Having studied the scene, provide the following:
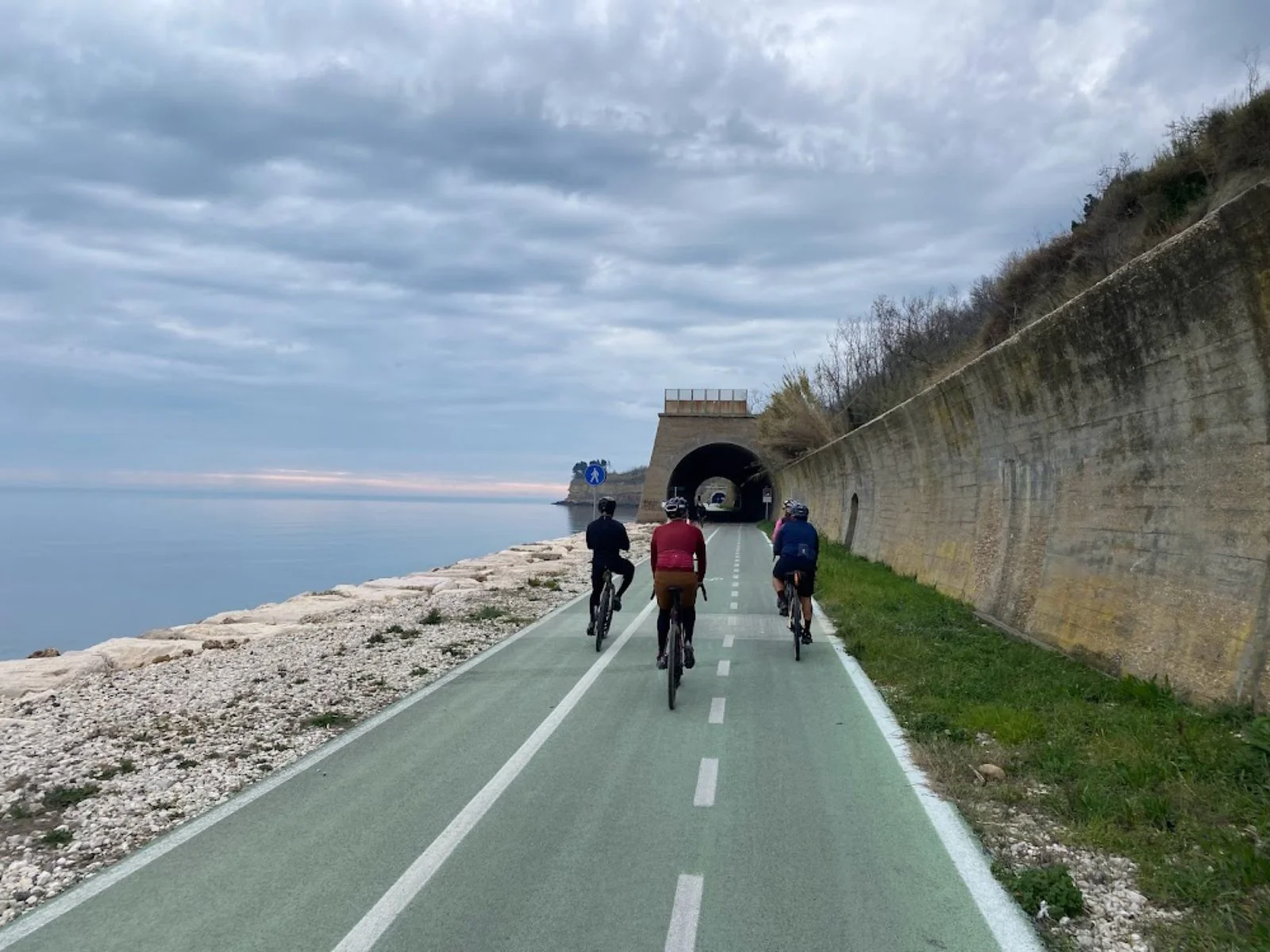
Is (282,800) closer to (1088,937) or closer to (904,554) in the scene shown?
(1088,937)

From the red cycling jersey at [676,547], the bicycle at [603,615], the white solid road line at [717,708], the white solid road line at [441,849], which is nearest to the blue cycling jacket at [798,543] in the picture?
the bicycle at [603,615]

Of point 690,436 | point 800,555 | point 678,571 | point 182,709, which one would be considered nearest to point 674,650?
point 678,571

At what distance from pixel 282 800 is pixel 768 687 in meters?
4.98

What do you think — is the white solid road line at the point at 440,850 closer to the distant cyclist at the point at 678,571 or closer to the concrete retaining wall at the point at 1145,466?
the distant cyclist at the point at 678,571

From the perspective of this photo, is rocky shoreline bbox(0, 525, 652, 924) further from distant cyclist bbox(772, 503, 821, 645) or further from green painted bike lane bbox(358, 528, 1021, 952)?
distant cyclist bbox(772, 503, 821, 645)

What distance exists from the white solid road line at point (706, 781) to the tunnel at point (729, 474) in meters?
58.4

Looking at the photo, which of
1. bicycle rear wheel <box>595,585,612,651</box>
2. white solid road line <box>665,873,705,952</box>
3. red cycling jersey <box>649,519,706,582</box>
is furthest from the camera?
bicycle rear wheel <box>595,585,612,651</box>

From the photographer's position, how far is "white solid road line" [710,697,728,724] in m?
8.10

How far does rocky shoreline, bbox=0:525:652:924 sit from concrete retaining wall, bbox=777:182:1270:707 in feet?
23.0

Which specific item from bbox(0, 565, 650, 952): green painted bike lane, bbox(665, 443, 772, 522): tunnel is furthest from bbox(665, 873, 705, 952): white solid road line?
bbox(665, 443, 772, 522): tunnel

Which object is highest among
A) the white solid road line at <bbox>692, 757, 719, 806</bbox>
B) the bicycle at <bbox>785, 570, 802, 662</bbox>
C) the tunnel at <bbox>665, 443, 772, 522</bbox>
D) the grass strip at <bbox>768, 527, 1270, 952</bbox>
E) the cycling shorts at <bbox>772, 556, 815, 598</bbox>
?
the tunnel at <bbox>665, 443, 772, 522</bbox>

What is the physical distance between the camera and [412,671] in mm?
10742

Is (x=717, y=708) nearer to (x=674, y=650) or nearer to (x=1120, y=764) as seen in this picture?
(x=674, y=650)

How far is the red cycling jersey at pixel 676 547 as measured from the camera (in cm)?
975
